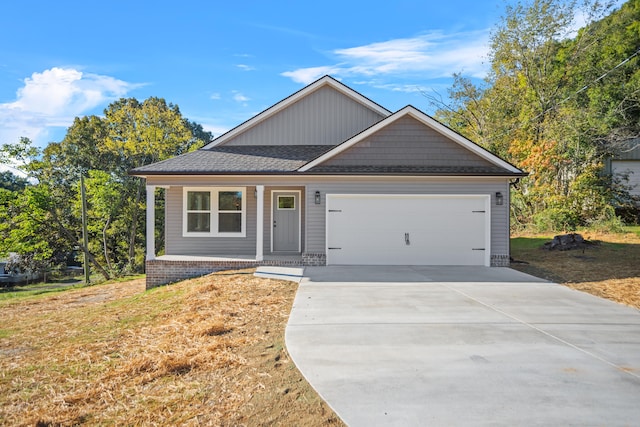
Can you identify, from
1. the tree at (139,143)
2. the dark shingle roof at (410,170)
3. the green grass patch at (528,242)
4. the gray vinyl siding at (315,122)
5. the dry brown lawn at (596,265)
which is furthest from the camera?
the tree at (139,143)

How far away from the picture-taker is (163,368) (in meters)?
4.28

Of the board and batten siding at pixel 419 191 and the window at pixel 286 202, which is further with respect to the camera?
the window at pixel 286 202

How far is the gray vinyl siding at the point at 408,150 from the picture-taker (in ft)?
36.3

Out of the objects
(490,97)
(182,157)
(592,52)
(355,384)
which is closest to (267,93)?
(182,157)

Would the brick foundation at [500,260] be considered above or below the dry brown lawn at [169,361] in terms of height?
above

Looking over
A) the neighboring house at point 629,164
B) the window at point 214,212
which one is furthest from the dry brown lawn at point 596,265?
the window at point 214,212

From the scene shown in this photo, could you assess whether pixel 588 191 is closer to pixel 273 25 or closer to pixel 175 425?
pixel 273 25

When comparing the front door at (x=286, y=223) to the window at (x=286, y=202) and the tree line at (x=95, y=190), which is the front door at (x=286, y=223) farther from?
the tree line at (x=95, y=190)

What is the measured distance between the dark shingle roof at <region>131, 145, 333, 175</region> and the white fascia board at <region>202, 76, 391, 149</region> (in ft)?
1.48

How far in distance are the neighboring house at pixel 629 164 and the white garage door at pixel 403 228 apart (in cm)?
1447

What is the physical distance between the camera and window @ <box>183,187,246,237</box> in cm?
1244

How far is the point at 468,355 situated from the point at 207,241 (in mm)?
9583

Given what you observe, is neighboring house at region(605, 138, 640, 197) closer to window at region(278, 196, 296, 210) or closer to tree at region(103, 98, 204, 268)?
window at region(278, 196, 296, 210)

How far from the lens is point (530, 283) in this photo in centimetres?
889
